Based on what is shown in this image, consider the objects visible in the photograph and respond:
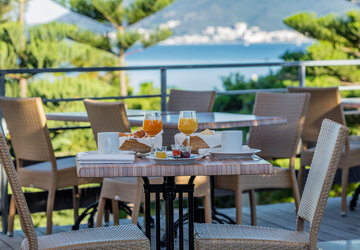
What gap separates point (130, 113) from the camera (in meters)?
3.84

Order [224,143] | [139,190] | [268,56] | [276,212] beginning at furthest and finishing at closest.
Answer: [268,56] → [276,212] → [139,190] → [224,143]

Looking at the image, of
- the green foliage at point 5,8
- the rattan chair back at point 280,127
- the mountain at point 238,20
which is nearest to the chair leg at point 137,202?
→ the rattan chair back at point 280,127

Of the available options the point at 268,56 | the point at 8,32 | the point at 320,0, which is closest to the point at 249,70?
the point at 268,56

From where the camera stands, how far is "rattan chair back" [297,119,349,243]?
1.87m

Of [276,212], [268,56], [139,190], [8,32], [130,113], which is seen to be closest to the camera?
[139,190]

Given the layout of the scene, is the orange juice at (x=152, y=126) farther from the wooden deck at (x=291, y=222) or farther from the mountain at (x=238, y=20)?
the mountain at (x=238, y=20)

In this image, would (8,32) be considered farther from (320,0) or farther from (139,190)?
(320,0)

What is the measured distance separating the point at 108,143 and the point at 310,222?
0.66 metres

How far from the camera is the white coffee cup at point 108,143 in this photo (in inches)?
81.3

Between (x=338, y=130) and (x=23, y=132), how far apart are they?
1.82m

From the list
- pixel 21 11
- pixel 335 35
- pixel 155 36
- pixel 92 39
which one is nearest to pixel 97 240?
pixel 92 39

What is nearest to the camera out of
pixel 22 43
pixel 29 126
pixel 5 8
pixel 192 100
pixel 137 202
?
pixel 137 202

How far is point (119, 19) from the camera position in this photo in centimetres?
1597

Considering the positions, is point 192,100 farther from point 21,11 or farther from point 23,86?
point 21,11
